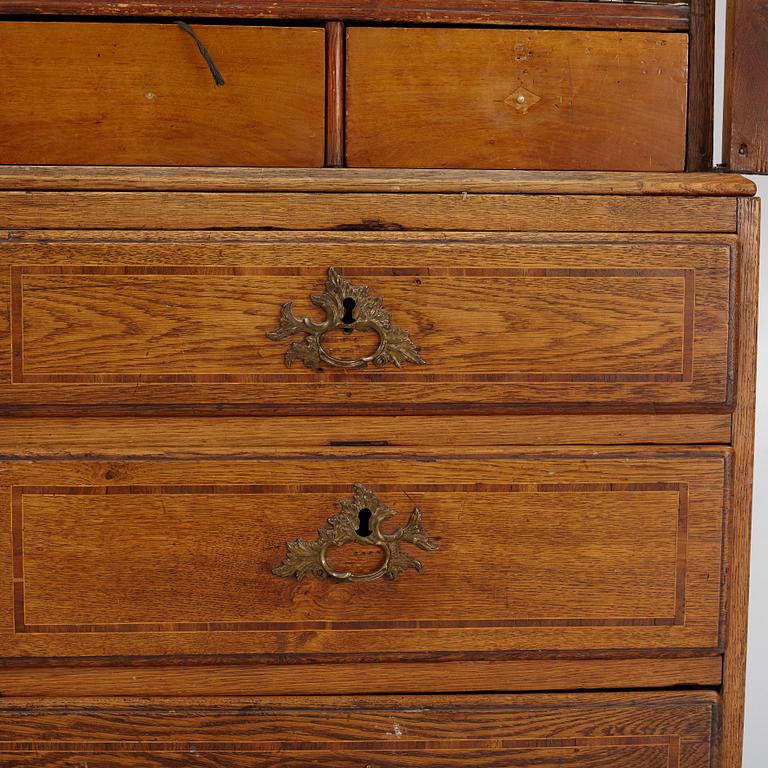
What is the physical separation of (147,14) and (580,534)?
744mm

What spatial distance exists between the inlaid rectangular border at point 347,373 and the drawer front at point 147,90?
174mm

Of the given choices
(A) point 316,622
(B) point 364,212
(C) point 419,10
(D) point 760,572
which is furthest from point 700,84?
(D) point 760,572

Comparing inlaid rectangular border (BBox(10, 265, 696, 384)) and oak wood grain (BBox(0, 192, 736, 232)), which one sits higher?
oak wood grain (BBox(0, 192, 736, 232))

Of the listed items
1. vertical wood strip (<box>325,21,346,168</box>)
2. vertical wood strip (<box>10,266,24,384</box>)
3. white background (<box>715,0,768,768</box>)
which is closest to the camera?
vertical wood strip (<box>10,266,24,384</box>)

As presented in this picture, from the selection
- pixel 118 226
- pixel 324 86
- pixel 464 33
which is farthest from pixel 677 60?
pixel 118 226

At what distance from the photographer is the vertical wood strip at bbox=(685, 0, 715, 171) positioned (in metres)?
1.13

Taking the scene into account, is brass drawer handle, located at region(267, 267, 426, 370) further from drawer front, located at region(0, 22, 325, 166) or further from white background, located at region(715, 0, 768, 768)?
white background, located at region(715, 0, 768, 768)

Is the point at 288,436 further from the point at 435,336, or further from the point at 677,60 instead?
the point at 677,60

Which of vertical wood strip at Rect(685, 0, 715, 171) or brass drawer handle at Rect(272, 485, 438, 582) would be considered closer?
brass drawer handle at Rect(272, 485, 438, 582)

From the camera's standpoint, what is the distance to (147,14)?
109 cm

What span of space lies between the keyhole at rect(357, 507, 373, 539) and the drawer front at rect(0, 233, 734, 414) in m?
0.11

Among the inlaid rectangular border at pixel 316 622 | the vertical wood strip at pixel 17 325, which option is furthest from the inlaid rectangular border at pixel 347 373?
the inlaid rectangular border at pixel 316 622

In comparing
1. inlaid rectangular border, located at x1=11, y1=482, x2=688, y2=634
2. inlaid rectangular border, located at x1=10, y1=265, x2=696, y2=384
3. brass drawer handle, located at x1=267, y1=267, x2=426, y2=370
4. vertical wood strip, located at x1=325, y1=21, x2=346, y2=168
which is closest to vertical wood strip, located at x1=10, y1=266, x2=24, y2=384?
inlaid rectangular border, located at x1=10, y1=265, x2=696, y2=384

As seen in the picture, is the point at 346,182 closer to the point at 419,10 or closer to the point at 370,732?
the point at 419,10
